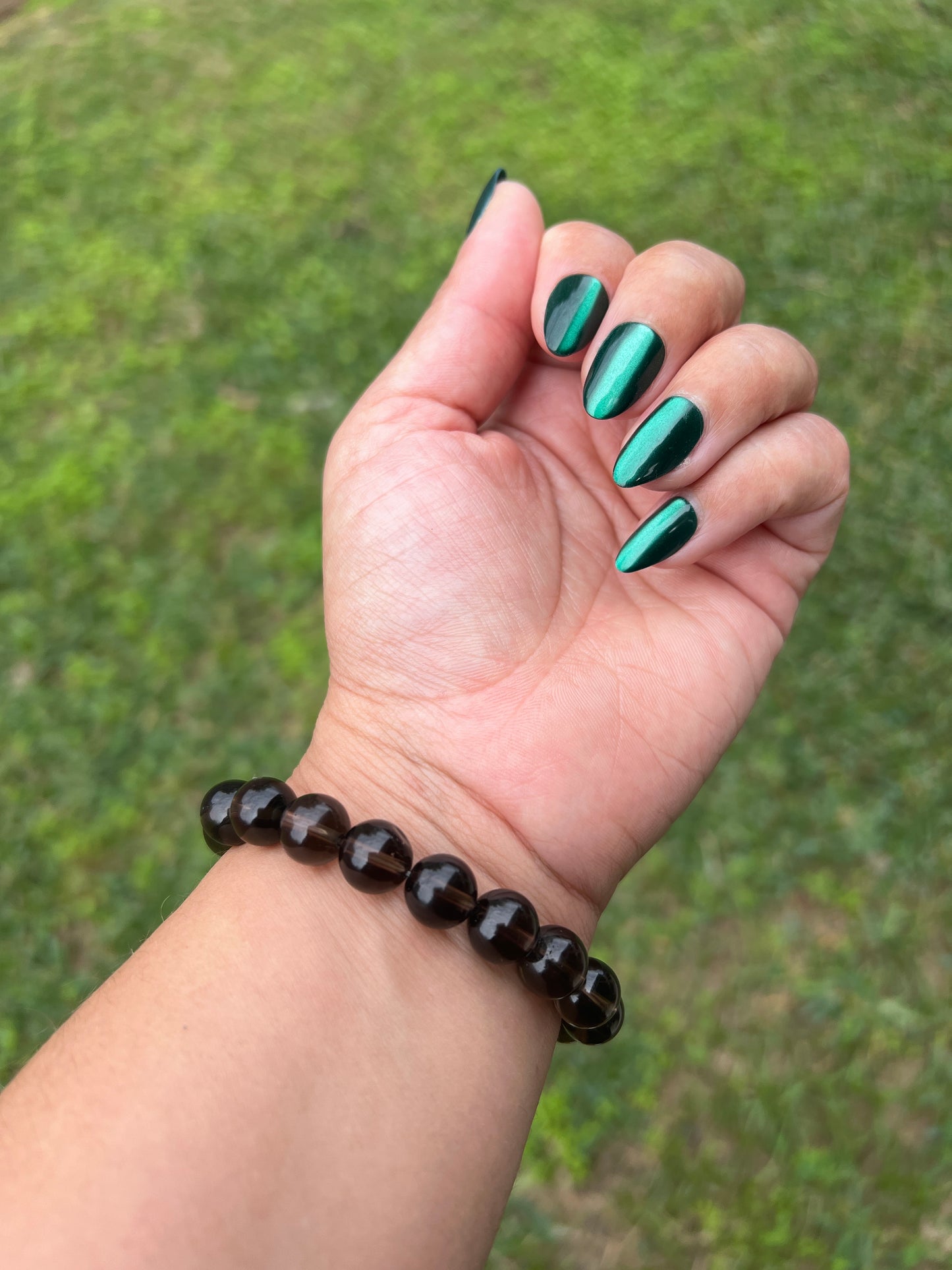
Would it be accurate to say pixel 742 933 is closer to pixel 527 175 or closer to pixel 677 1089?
pixel 677 1089

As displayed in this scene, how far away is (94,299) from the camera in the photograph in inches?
191

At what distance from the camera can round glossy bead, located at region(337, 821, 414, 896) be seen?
69.1 inches

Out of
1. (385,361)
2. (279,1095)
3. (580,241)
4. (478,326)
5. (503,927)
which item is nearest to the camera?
(279,1095)

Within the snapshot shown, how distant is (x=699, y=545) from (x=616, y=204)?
3.66 meters

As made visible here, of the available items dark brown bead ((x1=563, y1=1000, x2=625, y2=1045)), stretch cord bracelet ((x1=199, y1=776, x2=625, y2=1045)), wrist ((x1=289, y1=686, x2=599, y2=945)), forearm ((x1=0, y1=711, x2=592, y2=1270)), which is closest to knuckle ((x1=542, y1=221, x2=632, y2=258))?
wrist ((x1=289, y1=686, x2=599, y2=945))

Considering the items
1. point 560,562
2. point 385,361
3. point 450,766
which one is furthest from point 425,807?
point 385,361

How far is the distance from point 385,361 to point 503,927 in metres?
3.46

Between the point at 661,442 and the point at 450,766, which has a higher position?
the point at 661,442

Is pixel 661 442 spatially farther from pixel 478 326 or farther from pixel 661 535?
pixel 478 326

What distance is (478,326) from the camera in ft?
7.39

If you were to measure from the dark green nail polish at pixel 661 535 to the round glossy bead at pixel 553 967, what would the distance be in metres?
0.79

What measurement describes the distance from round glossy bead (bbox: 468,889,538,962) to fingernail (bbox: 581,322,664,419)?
3.34 ft

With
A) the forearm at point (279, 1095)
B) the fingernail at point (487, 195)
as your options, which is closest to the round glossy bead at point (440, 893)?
the forearm at point (279, 1095)

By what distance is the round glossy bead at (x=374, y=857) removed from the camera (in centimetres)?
176
